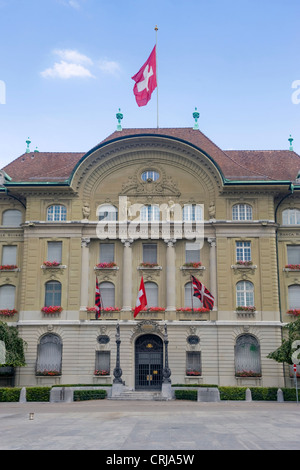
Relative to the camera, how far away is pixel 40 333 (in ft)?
139

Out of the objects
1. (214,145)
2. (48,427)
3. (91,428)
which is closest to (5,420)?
(48,427)

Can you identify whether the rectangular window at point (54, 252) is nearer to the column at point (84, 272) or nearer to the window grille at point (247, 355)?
the column at point (84, 272)

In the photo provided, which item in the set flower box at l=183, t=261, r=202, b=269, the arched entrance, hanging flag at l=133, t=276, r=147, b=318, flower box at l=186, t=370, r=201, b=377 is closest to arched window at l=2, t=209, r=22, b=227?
hanging flag at l=133, t=276, r=147, b=318

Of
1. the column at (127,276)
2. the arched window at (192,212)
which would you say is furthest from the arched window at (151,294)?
the arched window at (192,212)

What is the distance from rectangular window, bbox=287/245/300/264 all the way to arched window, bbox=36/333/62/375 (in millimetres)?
20042

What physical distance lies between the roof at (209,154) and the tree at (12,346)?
13.1 meters

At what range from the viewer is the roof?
46.9m

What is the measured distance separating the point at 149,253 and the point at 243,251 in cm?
775

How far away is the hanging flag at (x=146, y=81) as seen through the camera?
1764 inches

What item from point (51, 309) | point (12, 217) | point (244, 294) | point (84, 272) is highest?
point (12, 217)

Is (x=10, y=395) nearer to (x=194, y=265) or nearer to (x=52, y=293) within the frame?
(x=52, y=293)

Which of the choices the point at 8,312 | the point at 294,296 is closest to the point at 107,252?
the point at 8,312

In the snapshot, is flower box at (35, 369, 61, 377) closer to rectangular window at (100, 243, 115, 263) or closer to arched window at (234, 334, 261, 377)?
rectangular window at (100, 243, 115, 263)

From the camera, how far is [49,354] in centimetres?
4241
